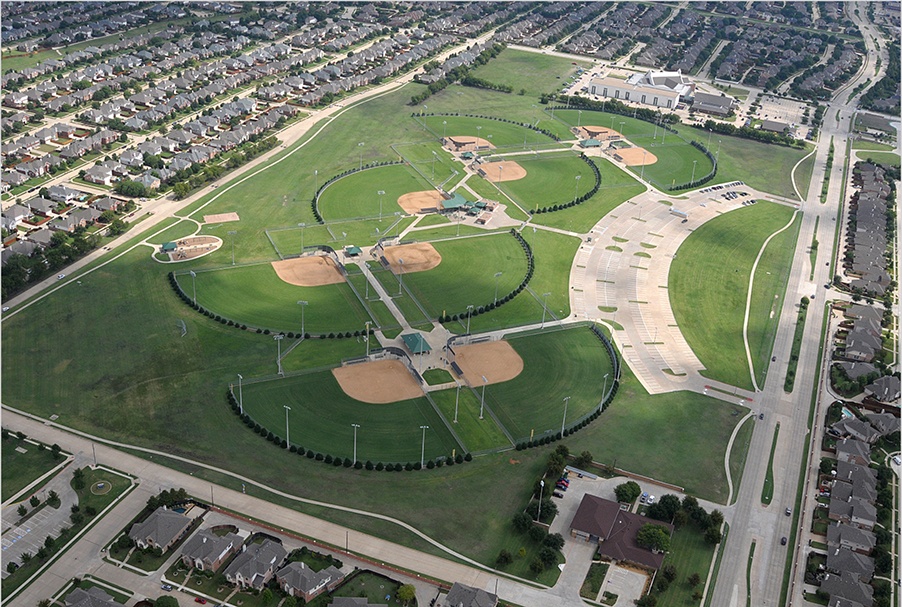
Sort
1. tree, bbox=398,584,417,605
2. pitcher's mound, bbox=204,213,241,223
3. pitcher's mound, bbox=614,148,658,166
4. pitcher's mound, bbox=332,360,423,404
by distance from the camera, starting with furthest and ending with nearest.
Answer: pitcher's mound, bbox=614,148,658,166, pitcher's mound, bbox=204,213,241,223, pitcher's mound, bbox=332,360,423,404, tree, bbox=398,584,417,605

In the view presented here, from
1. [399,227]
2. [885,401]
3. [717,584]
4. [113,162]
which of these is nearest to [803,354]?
[885,401]

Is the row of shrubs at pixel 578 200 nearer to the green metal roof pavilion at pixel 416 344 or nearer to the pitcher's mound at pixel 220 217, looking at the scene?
the green metal roof pavilion at pixel 416 344

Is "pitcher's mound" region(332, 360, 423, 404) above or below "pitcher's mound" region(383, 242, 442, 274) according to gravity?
below

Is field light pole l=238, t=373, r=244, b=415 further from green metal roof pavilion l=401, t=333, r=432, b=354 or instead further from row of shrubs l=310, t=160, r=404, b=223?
row of shrubs l=310, t=160, r=404, b=223

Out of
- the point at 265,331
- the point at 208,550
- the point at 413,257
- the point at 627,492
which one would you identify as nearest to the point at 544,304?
the point at 413,257

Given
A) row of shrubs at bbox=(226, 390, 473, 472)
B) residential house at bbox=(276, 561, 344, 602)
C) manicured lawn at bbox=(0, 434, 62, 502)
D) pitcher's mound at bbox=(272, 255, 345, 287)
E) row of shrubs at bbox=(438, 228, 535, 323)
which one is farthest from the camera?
pitcher's mound at bbox=(272, 255, 345, 287)

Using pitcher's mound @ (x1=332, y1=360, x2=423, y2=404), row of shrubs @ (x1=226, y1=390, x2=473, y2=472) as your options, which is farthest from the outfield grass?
row of shrubs @ (x1=226, y1=390, x2=473, y2=472)

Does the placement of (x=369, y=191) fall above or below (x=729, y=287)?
below

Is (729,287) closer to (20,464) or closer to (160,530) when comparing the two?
(160,530)
